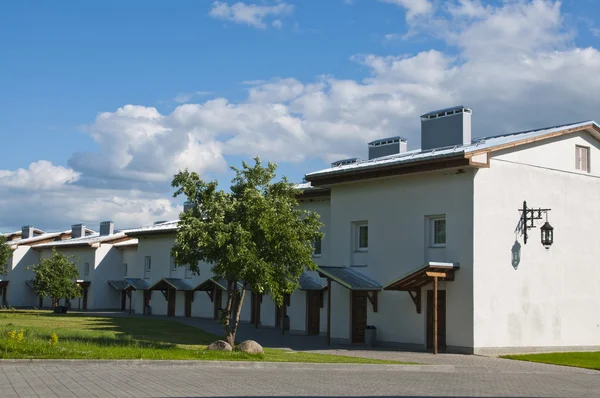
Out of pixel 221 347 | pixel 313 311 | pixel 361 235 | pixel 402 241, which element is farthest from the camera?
pixel 313 311

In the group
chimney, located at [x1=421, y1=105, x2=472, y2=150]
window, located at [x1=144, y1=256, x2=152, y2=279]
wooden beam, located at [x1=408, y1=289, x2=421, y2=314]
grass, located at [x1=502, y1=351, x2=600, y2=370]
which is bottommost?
grass, located at [x1=502, y1=351, x2=600, y2=370]

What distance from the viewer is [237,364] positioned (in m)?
18.3

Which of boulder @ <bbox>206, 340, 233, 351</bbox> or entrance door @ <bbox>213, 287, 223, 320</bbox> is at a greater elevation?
entrance door @ <bbox>213, 287, 223, 320</bbox>

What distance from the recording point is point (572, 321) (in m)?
27.0

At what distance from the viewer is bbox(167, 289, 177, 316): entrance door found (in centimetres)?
4881

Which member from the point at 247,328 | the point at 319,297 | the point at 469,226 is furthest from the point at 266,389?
the point at 247,328

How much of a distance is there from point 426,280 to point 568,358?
5.10 metres

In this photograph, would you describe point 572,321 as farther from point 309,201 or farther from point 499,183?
point 309,201

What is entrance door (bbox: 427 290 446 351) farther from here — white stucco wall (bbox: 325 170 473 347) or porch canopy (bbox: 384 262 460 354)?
porch canopy (bbox: 384 262 460 354)

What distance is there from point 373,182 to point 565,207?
7.03 m

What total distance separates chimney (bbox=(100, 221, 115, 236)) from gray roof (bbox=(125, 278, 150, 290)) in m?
16.7

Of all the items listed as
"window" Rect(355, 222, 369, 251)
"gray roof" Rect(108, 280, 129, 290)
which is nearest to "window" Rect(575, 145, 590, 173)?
"window" Rect(355, 222, 369, 251)

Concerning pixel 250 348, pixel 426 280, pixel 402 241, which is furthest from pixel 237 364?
pixel 402 241

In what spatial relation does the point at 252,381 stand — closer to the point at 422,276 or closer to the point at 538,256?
the point at 422,276
